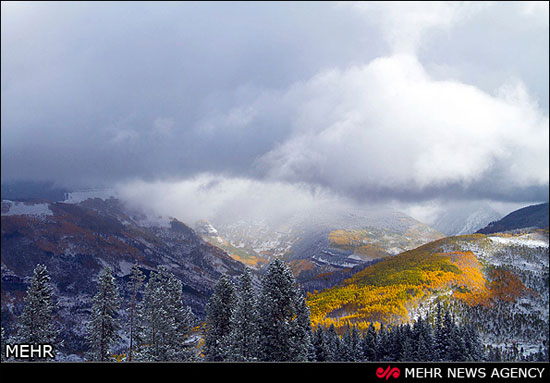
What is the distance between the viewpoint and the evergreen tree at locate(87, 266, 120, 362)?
43250 mm

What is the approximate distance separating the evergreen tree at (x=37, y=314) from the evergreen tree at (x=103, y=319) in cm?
479

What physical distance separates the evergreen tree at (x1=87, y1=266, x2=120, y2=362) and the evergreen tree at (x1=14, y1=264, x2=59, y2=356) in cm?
479

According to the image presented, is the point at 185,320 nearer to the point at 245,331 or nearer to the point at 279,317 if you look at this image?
the point at 245,331

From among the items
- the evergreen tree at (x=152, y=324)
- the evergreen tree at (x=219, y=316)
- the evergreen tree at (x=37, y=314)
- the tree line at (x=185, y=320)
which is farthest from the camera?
the evergreen tree at (x=219, y=316)

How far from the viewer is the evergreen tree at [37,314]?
37.9 m

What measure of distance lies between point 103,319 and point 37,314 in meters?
7.50

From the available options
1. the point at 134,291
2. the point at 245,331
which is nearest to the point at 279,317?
the point at 245,331

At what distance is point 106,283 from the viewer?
43.1 meters
